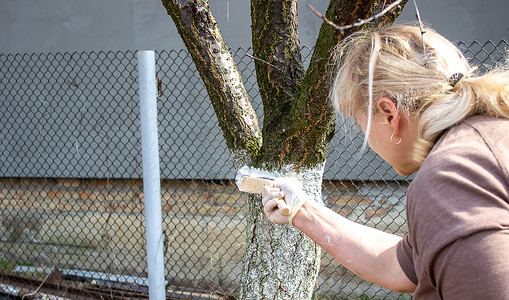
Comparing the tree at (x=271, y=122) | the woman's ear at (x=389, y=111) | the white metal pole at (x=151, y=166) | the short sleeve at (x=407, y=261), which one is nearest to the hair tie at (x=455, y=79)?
the woman's ear at (x=389, y=111)

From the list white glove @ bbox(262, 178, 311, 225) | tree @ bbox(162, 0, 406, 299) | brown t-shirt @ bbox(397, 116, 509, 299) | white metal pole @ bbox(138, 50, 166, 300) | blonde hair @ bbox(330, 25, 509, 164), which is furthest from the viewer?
white metal pole @ bbox(138, 50, 166, 300)

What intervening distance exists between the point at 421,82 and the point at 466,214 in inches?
15.1

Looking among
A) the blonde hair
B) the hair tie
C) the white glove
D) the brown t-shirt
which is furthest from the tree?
the brown t-shirt

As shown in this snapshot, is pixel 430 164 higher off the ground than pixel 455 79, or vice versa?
pixel 455 79

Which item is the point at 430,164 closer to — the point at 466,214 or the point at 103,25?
the point at 466,214

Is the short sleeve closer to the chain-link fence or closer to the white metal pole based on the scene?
the white metal pole

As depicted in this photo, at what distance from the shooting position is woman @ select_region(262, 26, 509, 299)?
2.53 feet

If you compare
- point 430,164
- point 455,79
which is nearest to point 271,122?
point 455,79

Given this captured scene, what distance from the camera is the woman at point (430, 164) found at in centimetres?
77

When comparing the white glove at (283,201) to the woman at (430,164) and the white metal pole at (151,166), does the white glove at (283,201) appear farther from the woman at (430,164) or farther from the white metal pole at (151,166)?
the white metal pole at (151,166)

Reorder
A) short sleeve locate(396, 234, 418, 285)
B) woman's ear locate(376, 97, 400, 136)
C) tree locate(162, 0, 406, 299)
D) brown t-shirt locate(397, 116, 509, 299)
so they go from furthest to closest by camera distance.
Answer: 1. tree locate(162, 0, 406, 299)
2. short sleeve locate(396, 234, 418, 285)
3. woman's ear locate(376, 97, 400, 136)
4. brown t-shirt locate(397, 116, 509, 299)

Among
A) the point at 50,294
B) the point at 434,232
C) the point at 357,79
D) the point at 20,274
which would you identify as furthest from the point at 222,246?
the point at 434,232

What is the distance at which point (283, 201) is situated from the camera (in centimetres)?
154

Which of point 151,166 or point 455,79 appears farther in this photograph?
point 151,166
